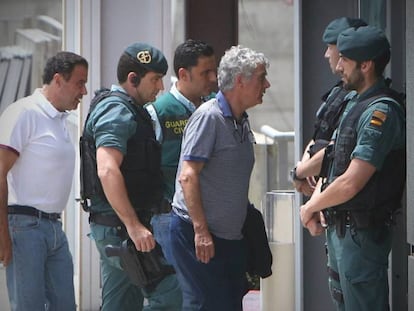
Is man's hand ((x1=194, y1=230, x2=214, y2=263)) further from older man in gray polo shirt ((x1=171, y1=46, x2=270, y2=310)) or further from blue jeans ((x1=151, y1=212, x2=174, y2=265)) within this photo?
blue jeans ((x1=151, y1=212, x2=174, y2=265))

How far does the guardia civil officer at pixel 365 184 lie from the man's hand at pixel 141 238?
2.72 ft

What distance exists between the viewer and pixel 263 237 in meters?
5.37

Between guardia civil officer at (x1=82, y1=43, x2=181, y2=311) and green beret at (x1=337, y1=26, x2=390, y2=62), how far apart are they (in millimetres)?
1072

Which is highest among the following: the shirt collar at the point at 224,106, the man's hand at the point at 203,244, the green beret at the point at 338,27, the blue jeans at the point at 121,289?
the green beret at the point at 338,27

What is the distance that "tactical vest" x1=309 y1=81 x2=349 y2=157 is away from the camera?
559 centimetres

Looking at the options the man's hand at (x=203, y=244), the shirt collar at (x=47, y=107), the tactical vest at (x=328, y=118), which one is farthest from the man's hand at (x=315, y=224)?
the shirt collar at (x=47, y=107)

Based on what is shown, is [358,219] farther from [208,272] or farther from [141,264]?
[141,264]

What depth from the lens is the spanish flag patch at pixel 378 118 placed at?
16.1 feet

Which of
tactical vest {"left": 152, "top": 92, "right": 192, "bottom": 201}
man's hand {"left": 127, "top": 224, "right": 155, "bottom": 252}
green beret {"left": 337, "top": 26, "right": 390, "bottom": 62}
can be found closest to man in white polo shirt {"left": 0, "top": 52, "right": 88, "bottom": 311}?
man's hand {"left": 127, "top": 224, "right": 155, "bottom": 252}

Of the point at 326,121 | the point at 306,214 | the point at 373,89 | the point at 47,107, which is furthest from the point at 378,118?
the point at 47,107

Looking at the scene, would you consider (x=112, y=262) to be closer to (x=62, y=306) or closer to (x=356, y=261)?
(x=62, y=306)

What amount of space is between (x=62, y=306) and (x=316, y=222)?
144 centimetres

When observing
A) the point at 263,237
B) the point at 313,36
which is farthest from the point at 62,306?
the point at 313,36

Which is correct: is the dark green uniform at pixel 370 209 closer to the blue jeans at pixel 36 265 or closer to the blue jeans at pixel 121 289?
the blue jeans at pixel 121 289
